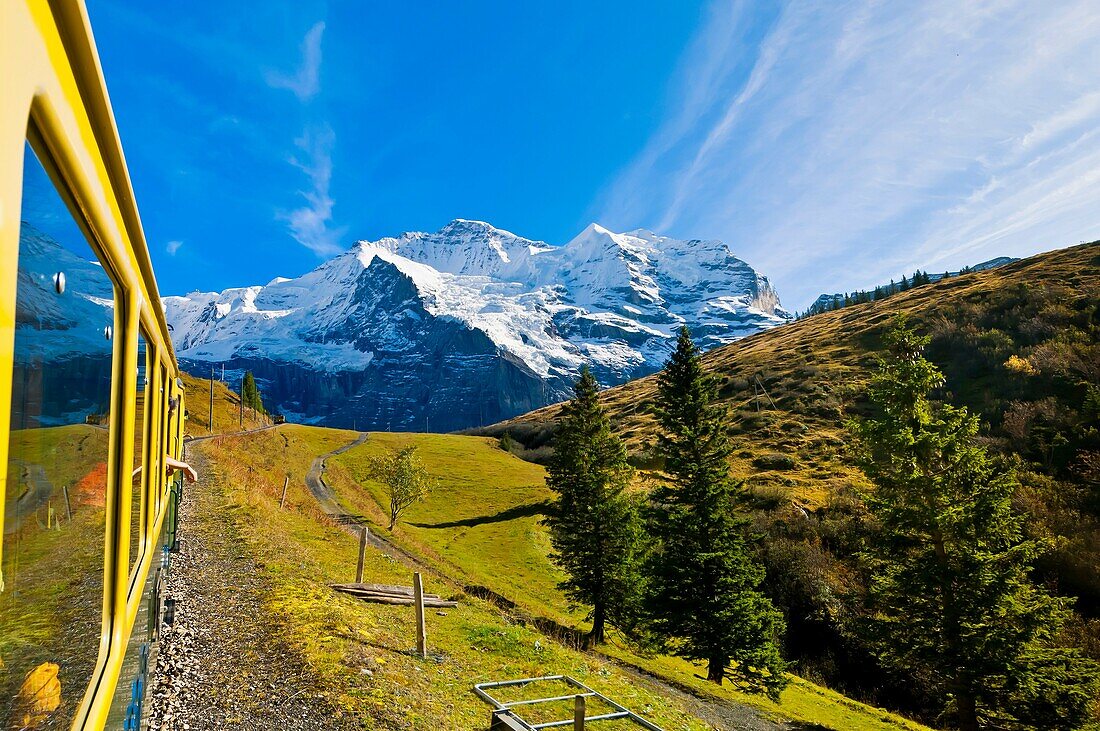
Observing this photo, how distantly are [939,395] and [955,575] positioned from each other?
54026mm

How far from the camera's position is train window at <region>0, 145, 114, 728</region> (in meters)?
1.47

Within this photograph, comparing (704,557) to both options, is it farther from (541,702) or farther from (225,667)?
(225,667)

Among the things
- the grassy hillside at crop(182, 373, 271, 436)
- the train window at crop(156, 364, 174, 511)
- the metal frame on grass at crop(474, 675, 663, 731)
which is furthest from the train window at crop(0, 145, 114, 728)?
the grassy hillside at crop(182, 373, 271, 436)

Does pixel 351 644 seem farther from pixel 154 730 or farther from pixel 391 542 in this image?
pixel 391 542

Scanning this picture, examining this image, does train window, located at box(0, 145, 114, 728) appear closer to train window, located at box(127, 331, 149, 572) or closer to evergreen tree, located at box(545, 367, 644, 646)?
train window, located at box(127, 331, 149, 572)

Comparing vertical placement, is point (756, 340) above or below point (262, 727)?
above

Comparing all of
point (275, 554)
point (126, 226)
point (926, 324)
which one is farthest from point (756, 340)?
point (126, 226)

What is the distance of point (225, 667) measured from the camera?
934cm

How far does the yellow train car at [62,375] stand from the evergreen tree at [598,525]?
2584 centimetres

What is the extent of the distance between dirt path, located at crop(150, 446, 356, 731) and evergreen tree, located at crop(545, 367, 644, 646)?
55.8 ft

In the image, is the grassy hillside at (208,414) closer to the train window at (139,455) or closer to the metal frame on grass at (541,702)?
the metal frame on grass at (541,702)

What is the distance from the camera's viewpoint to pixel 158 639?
884 cm

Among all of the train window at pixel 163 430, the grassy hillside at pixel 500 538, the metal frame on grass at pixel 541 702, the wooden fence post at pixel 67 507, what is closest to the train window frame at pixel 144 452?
the wooden fence post at pixel 67 507

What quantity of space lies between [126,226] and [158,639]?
888cm
